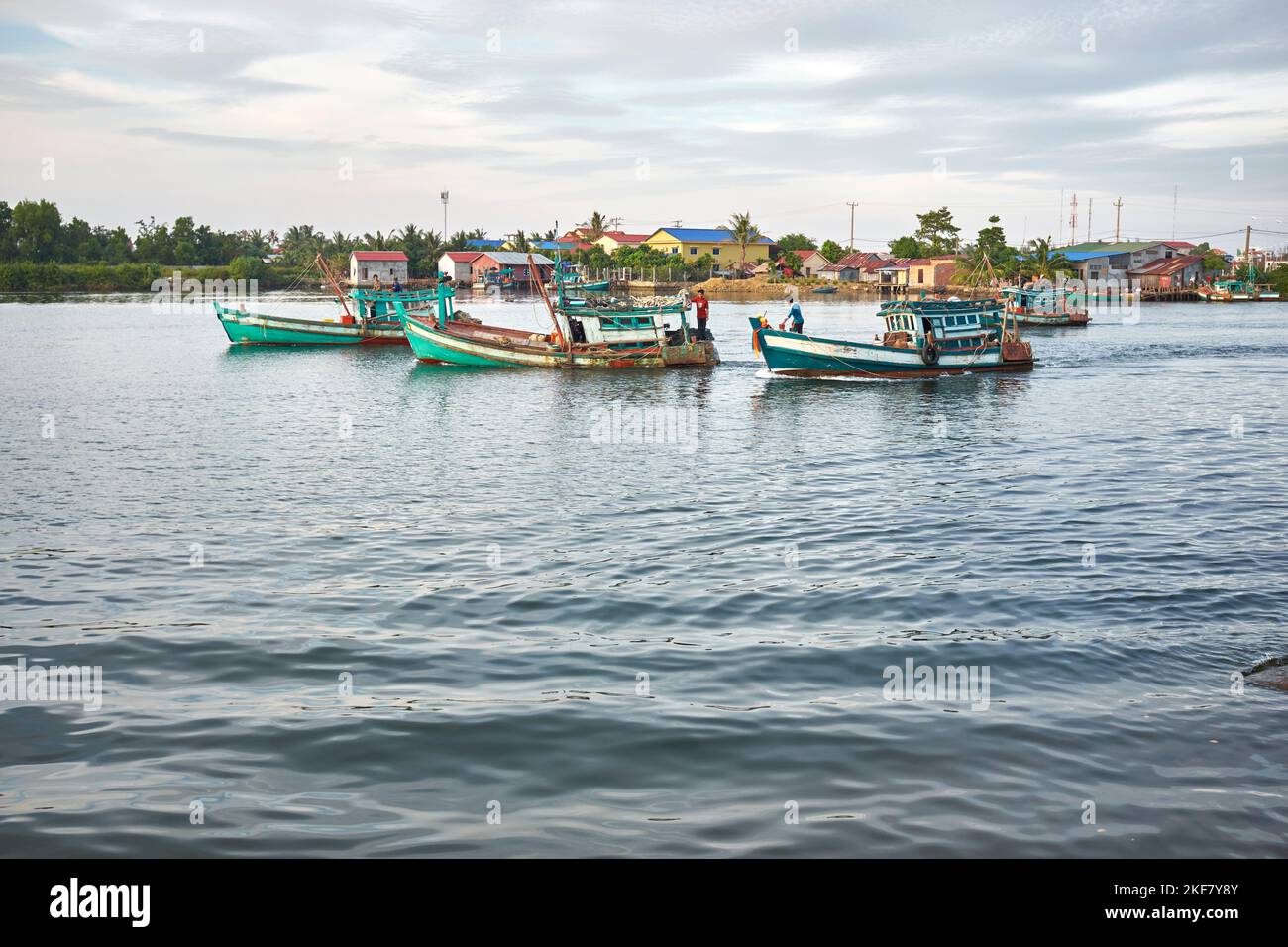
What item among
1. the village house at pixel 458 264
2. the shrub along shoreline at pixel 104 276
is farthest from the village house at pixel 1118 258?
the shrub along shoreline at pixel 104 276

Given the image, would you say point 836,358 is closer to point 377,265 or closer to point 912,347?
point 912,347

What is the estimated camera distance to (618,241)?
153 m

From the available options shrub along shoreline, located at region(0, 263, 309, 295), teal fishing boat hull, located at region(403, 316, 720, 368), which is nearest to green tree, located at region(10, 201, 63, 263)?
shrub along shoreline, located at region(0, 263, 309, 295)

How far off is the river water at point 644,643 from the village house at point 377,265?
367ft

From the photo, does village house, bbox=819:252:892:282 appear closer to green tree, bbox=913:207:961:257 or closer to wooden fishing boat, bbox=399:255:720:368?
green tree, bbox=913:207:961:257

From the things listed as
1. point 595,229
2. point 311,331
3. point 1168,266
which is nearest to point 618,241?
point 595,229

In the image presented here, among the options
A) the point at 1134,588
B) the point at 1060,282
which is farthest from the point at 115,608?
the point at 1060,282

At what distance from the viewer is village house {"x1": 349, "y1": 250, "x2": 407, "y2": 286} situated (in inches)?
5202

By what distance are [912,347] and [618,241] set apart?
4664 inches

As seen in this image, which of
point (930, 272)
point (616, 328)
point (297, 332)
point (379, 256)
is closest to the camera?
point (616, 328)

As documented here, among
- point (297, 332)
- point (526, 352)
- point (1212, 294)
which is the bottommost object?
point (526, 352)

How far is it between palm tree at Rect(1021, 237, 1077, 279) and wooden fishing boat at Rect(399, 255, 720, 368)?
77.7 metres
